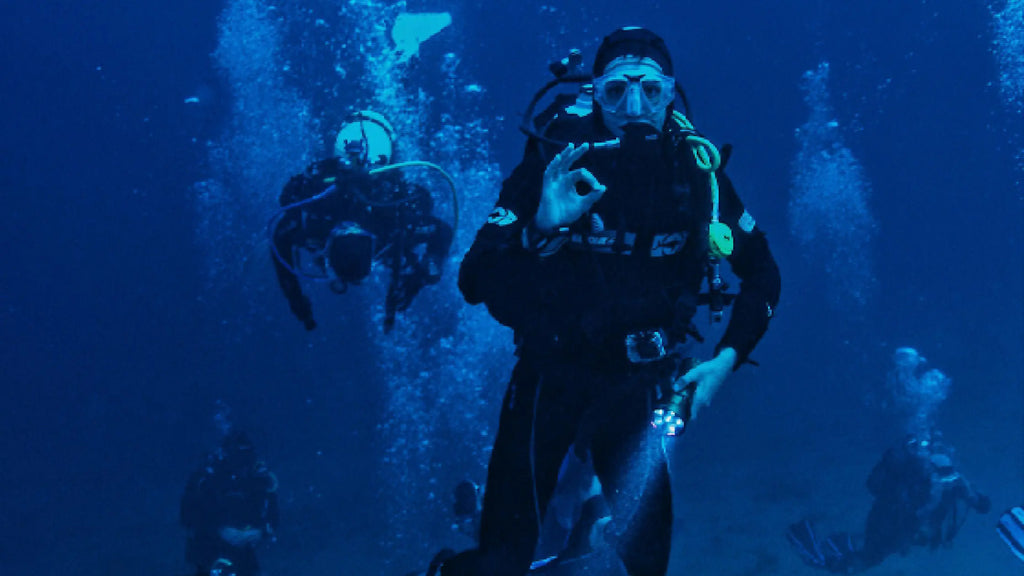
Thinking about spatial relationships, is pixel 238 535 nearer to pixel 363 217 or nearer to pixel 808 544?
pixel 363 217

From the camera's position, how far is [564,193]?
2.31 meters

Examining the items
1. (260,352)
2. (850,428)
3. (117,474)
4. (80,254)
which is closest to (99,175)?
(80,254)

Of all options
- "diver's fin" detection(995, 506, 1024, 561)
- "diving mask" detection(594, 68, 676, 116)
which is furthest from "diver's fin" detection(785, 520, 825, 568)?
"diving mask" detection(594, 68, 676, 116)

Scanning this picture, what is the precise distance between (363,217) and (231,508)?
3.48 m

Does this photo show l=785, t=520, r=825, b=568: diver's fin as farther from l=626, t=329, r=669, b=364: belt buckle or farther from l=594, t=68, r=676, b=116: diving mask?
l=594, t=68, r=676, b=116: diving mask

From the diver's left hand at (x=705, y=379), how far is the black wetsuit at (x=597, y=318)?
7cm

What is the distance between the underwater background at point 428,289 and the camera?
1457 centimetres

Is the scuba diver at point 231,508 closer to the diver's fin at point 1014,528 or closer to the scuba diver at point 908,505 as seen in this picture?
the scuba diver at point 908,505

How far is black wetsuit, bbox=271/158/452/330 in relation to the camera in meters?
5.19

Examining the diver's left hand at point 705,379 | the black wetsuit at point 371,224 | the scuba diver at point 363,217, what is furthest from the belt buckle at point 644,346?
the black wetsuit at point 371,224

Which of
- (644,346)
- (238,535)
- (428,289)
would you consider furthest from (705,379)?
(428,289)

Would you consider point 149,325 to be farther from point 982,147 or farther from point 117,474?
point 982,147

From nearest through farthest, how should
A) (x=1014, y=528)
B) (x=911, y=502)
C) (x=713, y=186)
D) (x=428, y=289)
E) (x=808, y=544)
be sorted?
(x=713, y=186), (x=1014, y=528), (x=911, y=502), (x=808, y=544), (x=428, y=289)

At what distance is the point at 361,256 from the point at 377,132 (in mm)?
1302
